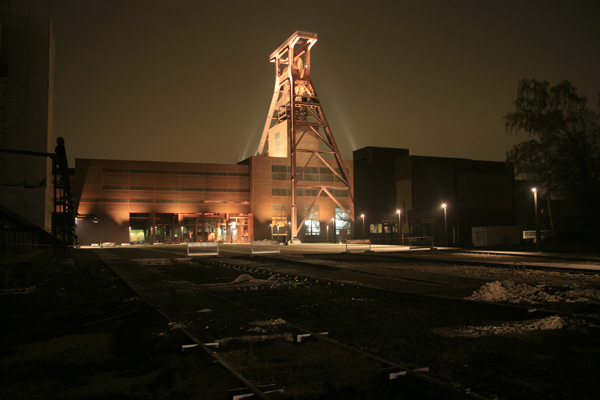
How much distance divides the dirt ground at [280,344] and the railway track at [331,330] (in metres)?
0.04

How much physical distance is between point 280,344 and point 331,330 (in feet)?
3.74

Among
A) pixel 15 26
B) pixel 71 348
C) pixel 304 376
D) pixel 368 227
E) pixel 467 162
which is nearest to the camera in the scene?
pixel 304 376

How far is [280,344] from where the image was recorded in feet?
20.4

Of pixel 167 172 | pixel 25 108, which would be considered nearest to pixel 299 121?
pixel 167 172

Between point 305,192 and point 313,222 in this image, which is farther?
point 305,192

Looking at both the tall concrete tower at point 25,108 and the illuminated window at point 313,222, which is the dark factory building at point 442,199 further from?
the tall concrete tower at point 25,108

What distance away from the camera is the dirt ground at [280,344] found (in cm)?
461

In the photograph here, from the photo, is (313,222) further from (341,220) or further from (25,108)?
(25,108)

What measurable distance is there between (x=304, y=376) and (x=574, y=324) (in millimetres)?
4719

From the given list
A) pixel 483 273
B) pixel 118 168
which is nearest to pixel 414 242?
pixel 483 273

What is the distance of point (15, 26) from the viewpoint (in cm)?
4541

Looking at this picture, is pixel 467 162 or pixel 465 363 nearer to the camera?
pixel 465 363

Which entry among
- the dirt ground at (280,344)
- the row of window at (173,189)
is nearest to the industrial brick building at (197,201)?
the row of window at (173,189)

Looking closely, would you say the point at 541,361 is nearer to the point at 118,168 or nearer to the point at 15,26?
the point at 15,26
